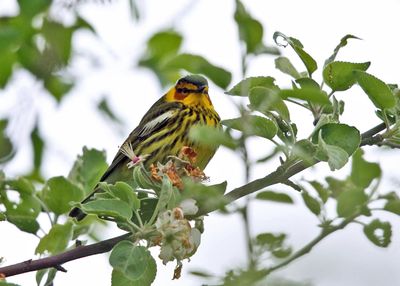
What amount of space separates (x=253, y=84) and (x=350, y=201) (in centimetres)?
60

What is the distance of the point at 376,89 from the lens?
234cm

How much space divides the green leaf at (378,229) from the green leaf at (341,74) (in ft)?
1.49

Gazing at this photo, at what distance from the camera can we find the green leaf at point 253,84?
2132mm

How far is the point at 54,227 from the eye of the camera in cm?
286

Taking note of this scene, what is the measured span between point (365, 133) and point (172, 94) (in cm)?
334

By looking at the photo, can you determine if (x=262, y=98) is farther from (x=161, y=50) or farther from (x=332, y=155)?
(x=161, y=50)

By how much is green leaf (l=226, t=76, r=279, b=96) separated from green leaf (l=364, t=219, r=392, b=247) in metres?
0.56

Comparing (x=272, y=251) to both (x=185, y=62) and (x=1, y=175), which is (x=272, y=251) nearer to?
(x=185, y=62)

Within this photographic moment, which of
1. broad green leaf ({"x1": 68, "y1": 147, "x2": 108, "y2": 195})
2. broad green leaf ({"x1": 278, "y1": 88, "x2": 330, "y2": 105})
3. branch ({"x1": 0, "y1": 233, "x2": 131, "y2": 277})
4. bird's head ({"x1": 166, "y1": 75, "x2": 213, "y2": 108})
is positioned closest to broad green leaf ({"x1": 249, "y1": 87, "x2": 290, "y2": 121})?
broad green leaf ({"x1": 278, "y1": 88, "x2": 330, "y2": 105})

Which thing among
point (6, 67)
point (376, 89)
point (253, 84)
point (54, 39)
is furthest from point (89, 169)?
point (376, 89)

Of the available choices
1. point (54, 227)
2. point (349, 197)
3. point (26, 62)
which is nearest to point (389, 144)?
point (349, 197)

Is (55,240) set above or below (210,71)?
above

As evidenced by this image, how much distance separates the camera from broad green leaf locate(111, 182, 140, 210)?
7.75ft

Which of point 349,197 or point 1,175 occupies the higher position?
point 1,175
